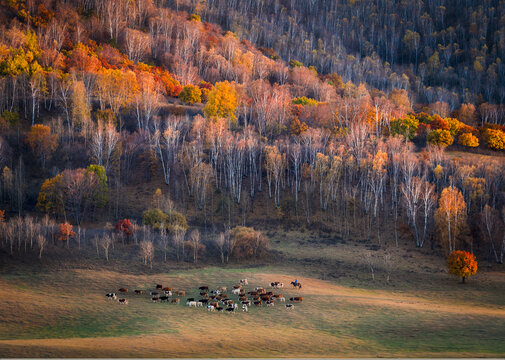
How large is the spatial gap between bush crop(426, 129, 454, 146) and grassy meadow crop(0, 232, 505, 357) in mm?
42035

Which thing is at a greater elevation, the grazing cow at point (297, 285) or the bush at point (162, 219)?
the bush at point (162, 219)

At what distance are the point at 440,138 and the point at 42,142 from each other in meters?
80.4

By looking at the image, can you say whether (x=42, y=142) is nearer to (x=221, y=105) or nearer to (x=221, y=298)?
(x=221, y=105)

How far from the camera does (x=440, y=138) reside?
326ft

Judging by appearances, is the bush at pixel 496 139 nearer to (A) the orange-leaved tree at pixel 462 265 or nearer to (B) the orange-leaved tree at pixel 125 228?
(A) the orange-leaved tree at pixel 462 265

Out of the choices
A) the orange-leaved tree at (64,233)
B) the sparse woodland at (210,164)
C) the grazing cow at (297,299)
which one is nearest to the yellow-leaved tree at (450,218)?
the sparse woodland at (210,164)

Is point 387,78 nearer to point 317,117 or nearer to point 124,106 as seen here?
point 317,117

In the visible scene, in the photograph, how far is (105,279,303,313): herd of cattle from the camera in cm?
4447

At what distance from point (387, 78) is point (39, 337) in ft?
563

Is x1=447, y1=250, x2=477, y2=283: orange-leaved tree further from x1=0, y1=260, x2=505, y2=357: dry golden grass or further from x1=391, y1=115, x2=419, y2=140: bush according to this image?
x1=391, y1=115, x2=419, y2=140: bush

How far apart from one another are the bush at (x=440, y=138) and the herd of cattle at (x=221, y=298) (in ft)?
212

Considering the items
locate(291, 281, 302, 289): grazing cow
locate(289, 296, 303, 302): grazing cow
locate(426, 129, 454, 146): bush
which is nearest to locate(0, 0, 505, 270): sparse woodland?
locate(426, 129, 454, 146): bush

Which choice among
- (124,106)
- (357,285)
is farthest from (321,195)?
(124,106)

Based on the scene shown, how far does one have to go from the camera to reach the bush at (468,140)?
10100 centimetres
